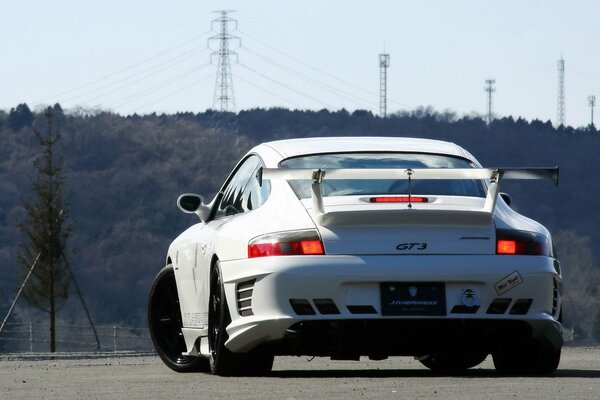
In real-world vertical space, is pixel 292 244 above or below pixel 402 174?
below

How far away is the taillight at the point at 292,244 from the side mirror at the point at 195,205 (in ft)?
6.23

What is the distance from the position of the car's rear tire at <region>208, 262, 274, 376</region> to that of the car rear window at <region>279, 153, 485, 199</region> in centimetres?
81

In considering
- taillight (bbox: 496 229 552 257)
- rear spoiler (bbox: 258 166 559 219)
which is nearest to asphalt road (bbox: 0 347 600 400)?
taillight (bbox: 496 229 552 257)

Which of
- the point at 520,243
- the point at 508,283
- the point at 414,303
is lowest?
the point at 414,303

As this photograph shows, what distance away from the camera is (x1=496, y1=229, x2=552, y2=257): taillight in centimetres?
915

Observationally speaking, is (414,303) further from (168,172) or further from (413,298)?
(168,172)

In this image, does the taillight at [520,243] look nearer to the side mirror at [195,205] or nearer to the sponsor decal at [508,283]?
the sponsor decal at [508,283]

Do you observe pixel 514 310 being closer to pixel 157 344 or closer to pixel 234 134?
pixel 157 344

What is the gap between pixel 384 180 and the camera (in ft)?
31.4

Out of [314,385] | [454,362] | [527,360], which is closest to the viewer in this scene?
[314,385]

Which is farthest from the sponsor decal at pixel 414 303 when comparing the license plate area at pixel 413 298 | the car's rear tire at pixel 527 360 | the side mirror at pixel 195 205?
the side mirror at pixel 195 205

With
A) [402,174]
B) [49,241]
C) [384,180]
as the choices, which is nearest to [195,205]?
[384,180]

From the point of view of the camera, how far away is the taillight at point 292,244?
902 cm

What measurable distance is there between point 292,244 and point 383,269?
0.55 metres
